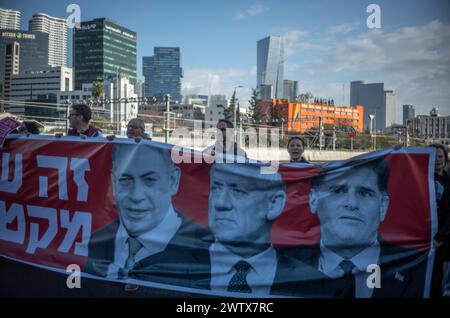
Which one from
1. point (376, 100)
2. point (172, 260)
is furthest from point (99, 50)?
point (172, 260)

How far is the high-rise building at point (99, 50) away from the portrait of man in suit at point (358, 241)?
464ft

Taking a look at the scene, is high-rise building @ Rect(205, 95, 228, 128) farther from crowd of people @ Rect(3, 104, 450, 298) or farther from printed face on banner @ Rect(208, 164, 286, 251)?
printed face on banner @ Rect(208, 164, 286, 251)

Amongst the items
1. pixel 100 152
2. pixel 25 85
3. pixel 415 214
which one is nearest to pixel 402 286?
pixel 415 214

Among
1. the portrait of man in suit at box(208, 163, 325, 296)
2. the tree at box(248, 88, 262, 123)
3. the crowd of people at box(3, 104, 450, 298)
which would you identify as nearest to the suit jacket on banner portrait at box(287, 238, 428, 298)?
the crowd of people at box(3, 104, 450, 298)

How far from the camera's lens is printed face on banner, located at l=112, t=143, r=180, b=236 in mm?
4648

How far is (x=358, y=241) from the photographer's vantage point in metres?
4.09

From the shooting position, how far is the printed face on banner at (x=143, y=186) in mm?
4648

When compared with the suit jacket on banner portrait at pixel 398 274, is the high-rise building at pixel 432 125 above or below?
above

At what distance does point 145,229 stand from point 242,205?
1.17m

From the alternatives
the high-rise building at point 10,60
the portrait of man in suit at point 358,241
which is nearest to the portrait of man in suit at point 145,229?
the portrait of man in suit at point 358,241

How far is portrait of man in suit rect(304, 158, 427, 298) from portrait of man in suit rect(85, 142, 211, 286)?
4.34 ft

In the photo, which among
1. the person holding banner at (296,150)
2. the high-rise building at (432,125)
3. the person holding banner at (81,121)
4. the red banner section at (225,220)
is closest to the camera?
the red banner section at (225,220)

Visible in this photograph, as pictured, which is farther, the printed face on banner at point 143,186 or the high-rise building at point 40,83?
the high-rise building at point 40,83

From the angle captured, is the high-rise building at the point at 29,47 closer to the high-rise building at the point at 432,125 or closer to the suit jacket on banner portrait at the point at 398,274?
the high-rise building at the point at 432,125
